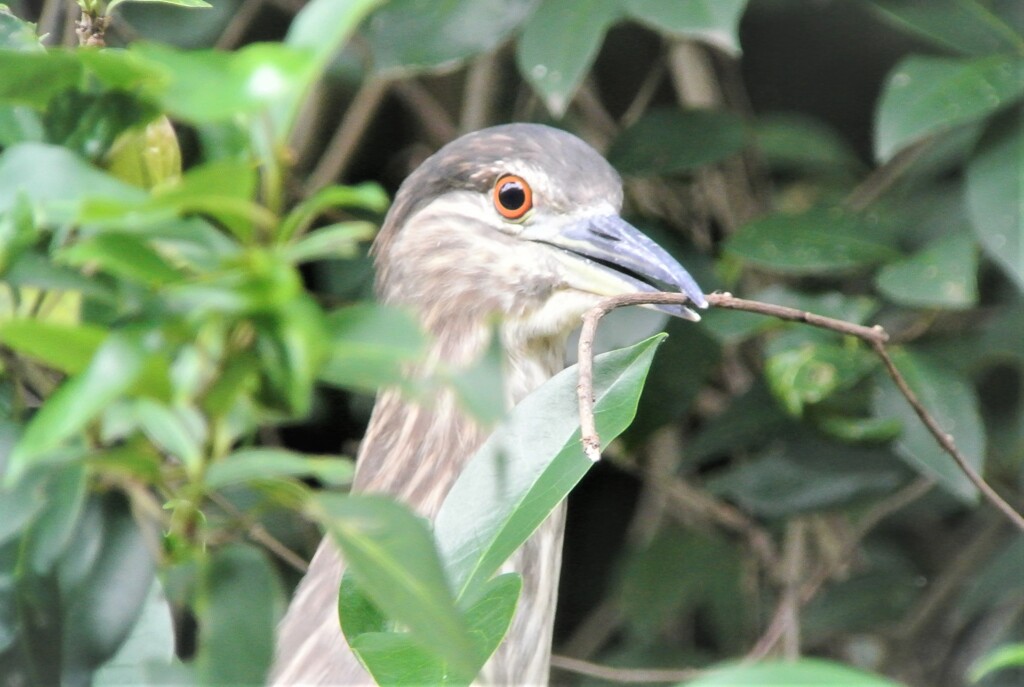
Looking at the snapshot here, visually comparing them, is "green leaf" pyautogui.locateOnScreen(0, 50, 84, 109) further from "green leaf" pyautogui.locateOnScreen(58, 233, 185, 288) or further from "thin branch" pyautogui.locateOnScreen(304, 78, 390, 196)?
"thin branch" pyautogui.locateOnScreen(304, 78, 390, 196)

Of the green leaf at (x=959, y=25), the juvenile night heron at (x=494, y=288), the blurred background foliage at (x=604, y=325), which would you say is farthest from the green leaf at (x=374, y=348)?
the green leaf at (x=959, y=25)

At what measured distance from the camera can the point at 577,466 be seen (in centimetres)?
74

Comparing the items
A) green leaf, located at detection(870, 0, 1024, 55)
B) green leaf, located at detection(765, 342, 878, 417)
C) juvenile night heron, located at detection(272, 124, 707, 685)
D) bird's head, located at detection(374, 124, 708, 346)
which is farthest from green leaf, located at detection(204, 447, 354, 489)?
green leaf, located at detection(870, 0, 1024, 55)

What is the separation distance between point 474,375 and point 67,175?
0.19m

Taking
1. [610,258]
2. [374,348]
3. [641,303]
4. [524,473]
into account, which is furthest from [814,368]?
[374,348]

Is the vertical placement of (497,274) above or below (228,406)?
below

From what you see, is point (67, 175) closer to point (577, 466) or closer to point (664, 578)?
point (577, 466)

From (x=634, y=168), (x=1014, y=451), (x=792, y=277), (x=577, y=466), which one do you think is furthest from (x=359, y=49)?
(x=577, y=466)

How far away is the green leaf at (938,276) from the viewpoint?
1.57 metres

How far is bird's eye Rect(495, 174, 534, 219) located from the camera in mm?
1437

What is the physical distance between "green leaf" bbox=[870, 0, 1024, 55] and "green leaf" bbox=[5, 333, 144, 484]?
145 cm

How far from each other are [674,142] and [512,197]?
563 mm

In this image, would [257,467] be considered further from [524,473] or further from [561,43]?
[561,43]

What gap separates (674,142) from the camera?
6.35 ft
